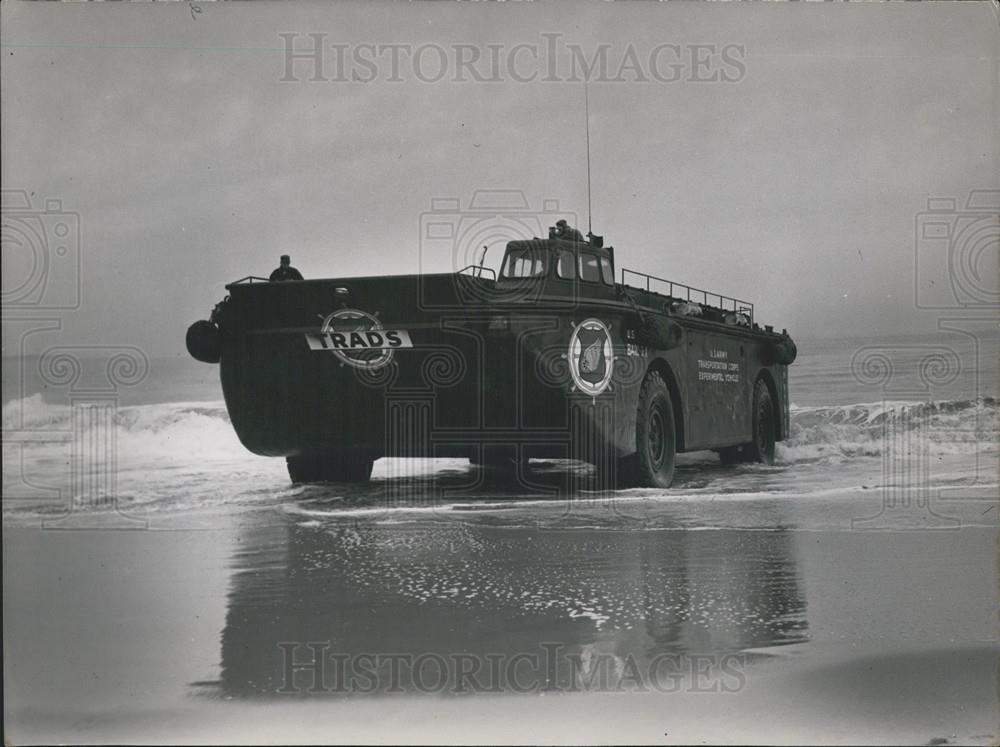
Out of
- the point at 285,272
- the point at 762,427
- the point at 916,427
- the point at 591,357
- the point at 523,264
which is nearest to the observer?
the point at 916,427

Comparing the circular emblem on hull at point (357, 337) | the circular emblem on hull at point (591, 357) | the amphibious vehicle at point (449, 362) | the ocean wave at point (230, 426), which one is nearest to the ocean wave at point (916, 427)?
the ocean wave at point (230, 426)

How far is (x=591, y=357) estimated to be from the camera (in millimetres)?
6258

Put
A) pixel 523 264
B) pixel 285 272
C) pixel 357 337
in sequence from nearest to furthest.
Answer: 1. pixel 285 272
2. pixel 357 337
3. pixel 523 264

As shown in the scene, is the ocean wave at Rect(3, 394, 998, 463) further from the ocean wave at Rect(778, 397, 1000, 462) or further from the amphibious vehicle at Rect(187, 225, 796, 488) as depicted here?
the amphibious vehicle at Rect(187, 225, 796, 488)

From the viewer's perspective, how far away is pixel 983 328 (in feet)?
17.9

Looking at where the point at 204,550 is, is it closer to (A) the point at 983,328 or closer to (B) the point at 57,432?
(B) the point at 57,432

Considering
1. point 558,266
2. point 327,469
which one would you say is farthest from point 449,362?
point 327,469

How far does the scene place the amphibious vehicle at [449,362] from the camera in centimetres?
601

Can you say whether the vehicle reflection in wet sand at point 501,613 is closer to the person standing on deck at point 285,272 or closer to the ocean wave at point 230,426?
the ocean wave at point 230,426

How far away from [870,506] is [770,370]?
301 cm

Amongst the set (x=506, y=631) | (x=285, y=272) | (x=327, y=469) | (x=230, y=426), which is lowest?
(x=506, y=631)

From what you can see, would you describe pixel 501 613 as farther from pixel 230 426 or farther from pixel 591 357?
pixel 230 426

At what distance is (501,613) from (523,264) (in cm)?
272

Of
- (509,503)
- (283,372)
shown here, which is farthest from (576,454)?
(283,372)
